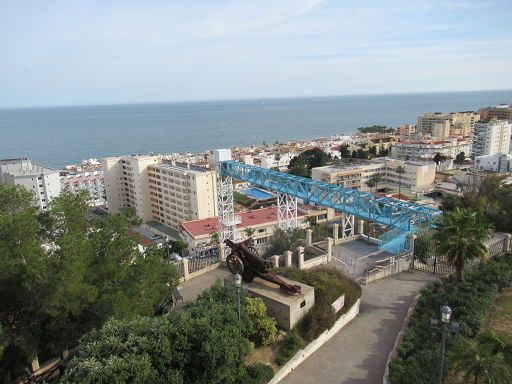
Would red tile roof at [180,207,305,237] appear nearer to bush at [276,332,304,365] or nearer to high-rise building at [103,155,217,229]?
high-rise building at [103,155,217,229]

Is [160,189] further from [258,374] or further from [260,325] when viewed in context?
[258,374]

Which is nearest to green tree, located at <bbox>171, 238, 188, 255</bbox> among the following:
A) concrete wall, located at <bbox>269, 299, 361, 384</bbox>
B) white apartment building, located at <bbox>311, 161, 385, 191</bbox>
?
white apartment building, located at <bbox>311, 161, 385, 191</bbox>

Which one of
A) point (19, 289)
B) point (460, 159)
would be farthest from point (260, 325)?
point (460, 159)

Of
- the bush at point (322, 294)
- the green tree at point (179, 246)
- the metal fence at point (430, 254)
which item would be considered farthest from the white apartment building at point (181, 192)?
the bush at point (322, 294)

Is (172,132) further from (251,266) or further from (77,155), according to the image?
(251,266)

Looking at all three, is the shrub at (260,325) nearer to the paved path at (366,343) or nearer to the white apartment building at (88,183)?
the paved path at (366,343)
